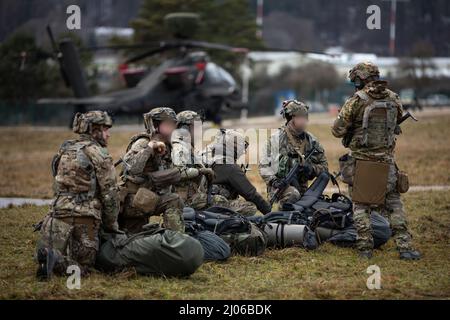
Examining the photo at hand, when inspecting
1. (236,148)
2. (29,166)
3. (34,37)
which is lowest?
(29,166)

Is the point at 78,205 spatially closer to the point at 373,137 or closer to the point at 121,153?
the point at 373,137

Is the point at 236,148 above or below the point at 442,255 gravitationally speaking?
above

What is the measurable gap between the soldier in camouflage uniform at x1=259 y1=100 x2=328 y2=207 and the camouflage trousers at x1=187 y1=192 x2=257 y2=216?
0.58 m

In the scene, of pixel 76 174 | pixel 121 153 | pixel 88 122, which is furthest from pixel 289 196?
pixel 121 153

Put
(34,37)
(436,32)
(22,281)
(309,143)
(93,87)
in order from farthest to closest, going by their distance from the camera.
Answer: (436,32) < (93,87) < (34,37) < (309,143) < (22,281)

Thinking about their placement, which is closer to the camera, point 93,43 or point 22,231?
point 22,231

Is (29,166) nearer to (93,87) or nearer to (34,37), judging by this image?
(34,37)

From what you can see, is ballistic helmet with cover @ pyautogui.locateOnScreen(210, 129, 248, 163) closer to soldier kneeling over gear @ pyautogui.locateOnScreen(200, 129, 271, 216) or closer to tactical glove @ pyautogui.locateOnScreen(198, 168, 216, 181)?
soldier kneeling over gear @ pyautogui.locateOnScreen(200, 129, 271, 216)

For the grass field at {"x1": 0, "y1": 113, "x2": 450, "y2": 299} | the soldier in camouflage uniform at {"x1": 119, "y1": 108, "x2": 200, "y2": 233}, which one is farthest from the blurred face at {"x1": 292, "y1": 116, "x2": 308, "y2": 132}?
the soldier in camouflage uniform at {"x1": 119, "y1": 108, "x2": 200, "y2": 233}

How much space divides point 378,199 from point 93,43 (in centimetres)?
4013

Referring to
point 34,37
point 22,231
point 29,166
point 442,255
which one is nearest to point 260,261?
point 442,255

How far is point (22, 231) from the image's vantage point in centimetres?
980

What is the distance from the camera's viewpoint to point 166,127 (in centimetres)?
779

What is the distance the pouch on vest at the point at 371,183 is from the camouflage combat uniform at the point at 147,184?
179cm
